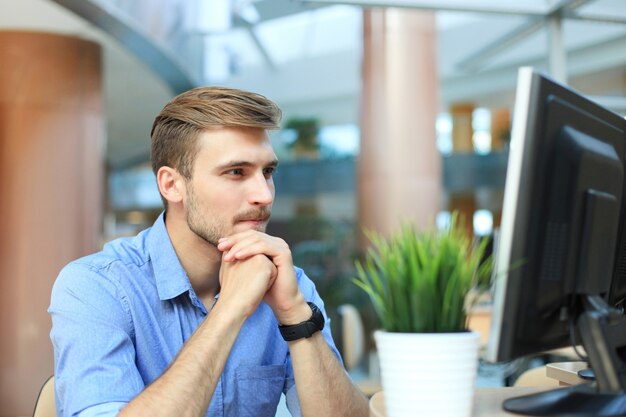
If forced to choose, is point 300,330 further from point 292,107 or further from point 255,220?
point 292,107

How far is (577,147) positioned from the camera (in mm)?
1158

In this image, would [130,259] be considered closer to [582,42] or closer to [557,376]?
[557,376]

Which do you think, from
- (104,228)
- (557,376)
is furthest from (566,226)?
(104,228)

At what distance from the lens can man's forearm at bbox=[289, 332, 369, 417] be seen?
141 centimetres

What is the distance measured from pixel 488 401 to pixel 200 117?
849mm

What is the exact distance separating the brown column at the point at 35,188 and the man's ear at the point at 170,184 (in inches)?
103

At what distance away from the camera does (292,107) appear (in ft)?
16.8

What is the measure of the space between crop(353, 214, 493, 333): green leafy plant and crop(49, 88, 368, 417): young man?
0.41 m

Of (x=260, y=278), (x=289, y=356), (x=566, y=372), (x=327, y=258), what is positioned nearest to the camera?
(x=260, y=278)

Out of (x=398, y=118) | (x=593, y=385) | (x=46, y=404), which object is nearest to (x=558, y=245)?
Answer: (x=593, y=385)

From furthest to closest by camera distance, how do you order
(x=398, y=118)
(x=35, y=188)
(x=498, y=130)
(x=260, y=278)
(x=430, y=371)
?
(x=498, y=130)
(x=398, y=118)
(x=35, y=188)
(x=260, y=278)
(x=430, y=371)

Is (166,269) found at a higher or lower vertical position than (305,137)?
lower

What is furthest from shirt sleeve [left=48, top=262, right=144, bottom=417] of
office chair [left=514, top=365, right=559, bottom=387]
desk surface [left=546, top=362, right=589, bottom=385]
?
office chair [left=514, top=365, right=559, bottom=387]

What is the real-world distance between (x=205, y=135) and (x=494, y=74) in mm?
5105
